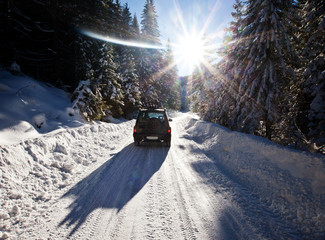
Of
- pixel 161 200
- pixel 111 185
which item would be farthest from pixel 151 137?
pixel 161 200

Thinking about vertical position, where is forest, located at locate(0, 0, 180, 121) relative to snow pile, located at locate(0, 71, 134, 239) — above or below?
above

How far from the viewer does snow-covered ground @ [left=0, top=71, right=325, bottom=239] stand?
2.41 m

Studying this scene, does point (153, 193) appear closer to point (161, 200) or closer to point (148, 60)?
point (161, 200)

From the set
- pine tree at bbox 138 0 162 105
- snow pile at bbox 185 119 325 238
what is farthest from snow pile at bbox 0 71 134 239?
pine tree at bbox 138 0 162 105

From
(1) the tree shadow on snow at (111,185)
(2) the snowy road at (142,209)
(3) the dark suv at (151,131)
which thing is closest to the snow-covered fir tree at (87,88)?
(3) the dark suv at (151,131)

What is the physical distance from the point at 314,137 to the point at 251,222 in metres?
5.63

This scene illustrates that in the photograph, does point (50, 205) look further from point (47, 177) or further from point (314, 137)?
point (314, 137)

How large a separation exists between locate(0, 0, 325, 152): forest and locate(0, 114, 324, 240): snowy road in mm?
4015

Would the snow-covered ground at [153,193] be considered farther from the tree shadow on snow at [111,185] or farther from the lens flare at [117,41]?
the lens flare at [117,41]

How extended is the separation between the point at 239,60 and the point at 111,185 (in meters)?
10.6

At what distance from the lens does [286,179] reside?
3.56 m

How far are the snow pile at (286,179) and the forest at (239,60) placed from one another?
294cm

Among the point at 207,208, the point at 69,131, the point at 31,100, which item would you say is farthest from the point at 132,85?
the point at 207,208

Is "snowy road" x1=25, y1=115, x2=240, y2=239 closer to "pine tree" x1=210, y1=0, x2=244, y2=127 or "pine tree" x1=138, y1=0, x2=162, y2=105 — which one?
"pine tree" x1=210, y1=0, x2=244, y2=127
